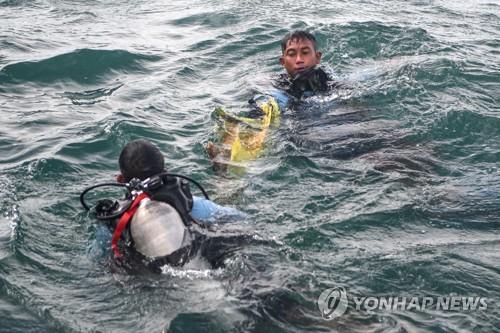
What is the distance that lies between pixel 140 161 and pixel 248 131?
9.31 ft

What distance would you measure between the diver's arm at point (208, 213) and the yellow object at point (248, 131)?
1.90m

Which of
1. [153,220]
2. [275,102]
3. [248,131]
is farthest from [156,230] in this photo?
[275,102]

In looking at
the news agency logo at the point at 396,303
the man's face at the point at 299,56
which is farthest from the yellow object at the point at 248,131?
the news agency logo at the point at 396,303

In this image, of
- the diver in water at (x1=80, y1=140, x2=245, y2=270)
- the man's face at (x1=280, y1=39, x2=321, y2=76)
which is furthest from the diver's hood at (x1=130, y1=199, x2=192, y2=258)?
the man's face at (x1=280, y1=39, x2=321, y2=76)

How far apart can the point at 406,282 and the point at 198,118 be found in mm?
4527

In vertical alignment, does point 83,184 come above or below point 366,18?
below

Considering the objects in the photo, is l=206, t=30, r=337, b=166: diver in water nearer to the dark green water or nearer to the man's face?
the man's face

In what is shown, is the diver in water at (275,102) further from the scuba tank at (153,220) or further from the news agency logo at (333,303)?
the news agency logo at (333,303)

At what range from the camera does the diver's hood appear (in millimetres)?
4316

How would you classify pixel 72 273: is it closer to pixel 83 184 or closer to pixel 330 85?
pixel 83 184

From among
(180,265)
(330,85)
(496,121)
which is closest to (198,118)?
(330,85)

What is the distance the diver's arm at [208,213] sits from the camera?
4.89 meters

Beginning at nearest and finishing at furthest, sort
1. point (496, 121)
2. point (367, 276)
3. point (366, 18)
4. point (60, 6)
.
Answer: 1. point (367, 276)
2. point (496, 121)
3. point (366, 18)
4. point (60, 6)

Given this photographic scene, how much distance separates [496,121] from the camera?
763 cm
